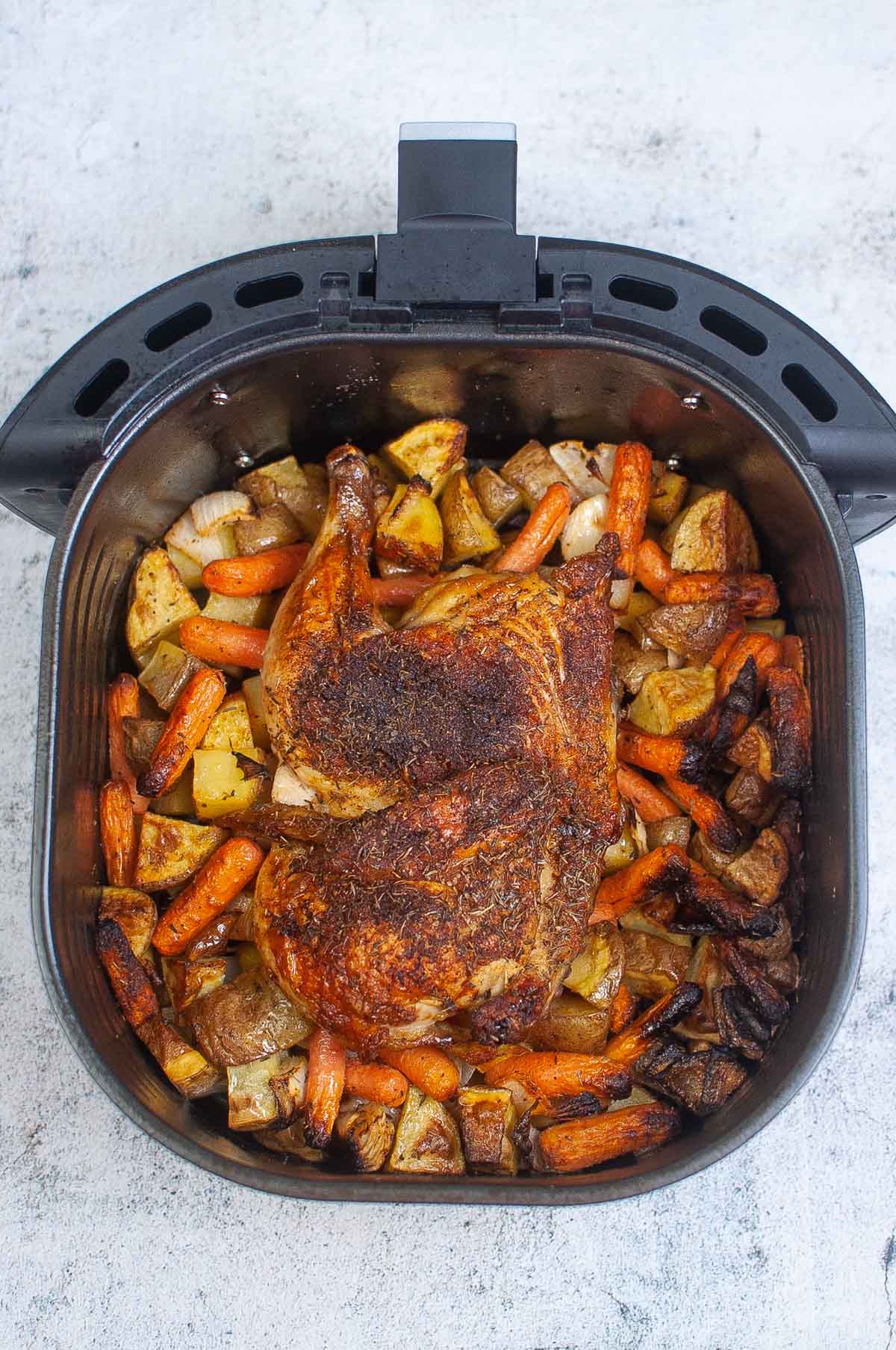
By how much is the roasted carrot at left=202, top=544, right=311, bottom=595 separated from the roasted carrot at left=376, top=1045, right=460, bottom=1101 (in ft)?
3.14

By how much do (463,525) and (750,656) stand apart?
64 centimetres

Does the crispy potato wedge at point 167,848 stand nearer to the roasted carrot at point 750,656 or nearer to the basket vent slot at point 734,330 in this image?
the roasted carrot at point 750,656

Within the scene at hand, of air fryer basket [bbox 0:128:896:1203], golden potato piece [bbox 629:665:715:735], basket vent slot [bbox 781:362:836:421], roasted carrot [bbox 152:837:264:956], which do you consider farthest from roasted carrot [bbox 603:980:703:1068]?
basket vent slot [bbox 781:362:836:421]

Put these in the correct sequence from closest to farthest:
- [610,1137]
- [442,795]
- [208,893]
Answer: [442,795] → [610,1137] → [208,893]

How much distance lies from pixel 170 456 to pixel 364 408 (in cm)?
41

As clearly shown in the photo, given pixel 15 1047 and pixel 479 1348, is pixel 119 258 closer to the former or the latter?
pixel 15 1047

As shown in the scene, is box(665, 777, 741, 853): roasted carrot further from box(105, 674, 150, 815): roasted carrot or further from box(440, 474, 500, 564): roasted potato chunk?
box(105, 674, 150, 815): roasted carrot

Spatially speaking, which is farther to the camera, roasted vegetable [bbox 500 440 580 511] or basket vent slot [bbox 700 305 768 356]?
roasted vegetable [bbox 500 440 580 511]

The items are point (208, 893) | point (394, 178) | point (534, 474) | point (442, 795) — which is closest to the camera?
point (442, 795)

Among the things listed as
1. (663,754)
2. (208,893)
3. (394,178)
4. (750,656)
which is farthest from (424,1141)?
(394,178)

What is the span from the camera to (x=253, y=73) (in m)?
2.78

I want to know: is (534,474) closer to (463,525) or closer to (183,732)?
(463,525)

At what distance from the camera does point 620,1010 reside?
2.12 meters

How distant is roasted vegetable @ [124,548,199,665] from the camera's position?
2262mm
